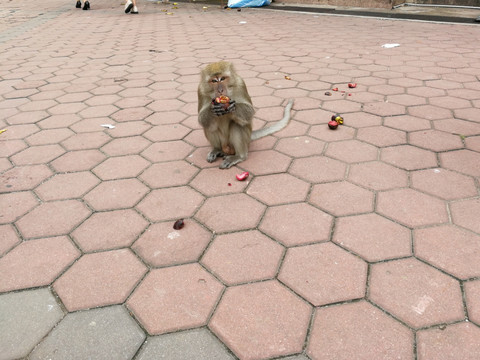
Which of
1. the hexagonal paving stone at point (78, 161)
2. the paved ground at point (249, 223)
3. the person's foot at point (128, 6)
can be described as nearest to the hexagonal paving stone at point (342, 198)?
the paved ground at point (249, 223)

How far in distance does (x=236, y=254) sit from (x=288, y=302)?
→ 1.39 feet

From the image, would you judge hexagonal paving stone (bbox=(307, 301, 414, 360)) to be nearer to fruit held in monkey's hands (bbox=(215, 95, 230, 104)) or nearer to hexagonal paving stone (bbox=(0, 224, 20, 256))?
fruit held in monkey's hands (bbox=(215, 95, 230, 104))

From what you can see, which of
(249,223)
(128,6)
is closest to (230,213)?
(249,223)

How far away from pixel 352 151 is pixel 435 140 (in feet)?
2.48

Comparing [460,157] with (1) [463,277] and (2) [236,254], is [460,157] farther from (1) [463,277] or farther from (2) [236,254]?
(2) [236,254]

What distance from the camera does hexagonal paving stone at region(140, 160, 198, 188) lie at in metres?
2.74

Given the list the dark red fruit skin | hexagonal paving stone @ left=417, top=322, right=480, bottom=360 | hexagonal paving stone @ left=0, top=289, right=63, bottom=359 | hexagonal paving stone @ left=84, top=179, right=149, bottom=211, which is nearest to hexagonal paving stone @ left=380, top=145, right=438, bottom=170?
hexagonal paving stone @ left=417, top=322, right=480, bottom=360

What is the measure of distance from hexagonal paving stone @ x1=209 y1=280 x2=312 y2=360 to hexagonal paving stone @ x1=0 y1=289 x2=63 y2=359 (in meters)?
0.79

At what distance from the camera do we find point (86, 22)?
9758 millimetres

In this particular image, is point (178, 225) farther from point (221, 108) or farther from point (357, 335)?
point (357, 335)

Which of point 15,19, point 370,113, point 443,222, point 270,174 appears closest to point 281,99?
point 370,113

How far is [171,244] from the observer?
A: 2164 millimetres

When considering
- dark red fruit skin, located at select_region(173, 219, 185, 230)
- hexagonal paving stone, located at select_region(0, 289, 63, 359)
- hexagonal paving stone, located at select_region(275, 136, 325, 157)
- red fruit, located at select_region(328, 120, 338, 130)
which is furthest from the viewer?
red fruit, located at select_region(328, 120, 338, 130)

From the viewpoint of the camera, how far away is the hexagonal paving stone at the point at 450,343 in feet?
4.98
